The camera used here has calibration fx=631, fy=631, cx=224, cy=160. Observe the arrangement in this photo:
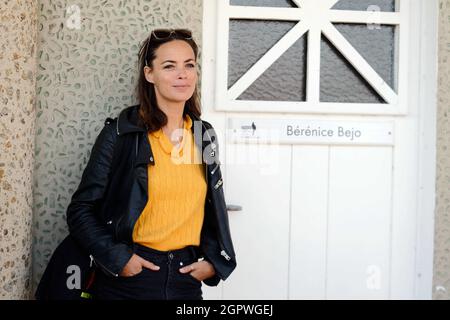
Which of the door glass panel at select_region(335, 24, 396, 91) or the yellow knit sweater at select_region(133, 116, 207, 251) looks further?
the door glass panel at select_region(335, 24, 396, 91)

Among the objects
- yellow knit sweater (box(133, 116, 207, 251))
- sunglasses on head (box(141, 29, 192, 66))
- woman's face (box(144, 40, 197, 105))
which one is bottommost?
yellow knit sweater (box(133, 116, 207, 251))

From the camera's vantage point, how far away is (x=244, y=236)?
346cm

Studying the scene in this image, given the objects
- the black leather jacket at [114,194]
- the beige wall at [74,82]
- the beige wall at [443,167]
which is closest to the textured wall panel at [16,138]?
the beige wall at [74,82]

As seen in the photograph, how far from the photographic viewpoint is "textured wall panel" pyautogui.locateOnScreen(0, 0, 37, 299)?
9.37 ft

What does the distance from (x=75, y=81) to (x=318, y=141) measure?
133 centimetres

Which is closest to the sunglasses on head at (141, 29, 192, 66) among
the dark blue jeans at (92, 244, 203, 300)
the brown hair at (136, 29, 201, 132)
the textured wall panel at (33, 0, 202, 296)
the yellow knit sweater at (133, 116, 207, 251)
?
the brown hair at (136, 29, 201, 132)

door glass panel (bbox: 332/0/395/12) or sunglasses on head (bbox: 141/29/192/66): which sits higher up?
door glass panel (bbox: 332/0/395/12)

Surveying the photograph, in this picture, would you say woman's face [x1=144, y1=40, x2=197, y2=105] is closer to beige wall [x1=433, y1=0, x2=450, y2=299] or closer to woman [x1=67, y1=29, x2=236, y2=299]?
woman [x1=67, y1=29, x2=236, y2=299]

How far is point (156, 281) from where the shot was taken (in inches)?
107

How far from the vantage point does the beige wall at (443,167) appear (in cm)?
341

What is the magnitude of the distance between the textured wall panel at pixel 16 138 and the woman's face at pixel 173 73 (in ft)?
2.04

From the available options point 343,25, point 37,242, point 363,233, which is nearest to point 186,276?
point 37,242

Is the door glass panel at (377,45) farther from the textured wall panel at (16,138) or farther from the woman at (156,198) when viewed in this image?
the textured wall panel at (16,138)

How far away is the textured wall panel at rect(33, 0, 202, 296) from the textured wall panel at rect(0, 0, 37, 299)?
0.11 m
